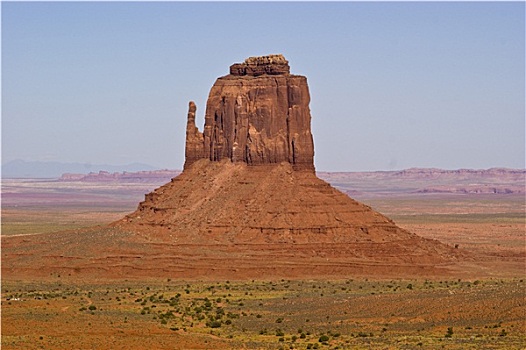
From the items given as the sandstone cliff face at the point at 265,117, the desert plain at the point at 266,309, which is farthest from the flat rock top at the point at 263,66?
the desert plain at the point at 266,309

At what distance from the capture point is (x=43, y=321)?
6325 centimetres

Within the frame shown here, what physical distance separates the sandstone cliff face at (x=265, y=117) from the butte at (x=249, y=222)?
0.08 meters

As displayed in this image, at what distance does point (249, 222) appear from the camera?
317ft

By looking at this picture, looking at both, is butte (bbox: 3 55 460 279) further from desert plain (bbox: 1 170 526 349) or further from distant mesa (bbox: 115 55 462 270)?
desert plain (bbox: 1 170 526 349)

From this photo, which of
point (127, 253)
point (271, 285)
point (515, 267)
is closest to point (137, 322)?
point (271, 285)

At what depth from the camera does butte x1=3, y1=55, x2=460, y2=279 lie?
92812mm

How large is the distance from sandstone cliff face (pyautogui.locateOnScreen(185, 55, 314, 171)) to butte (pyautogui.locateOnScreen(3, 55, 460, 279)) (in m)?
0.08

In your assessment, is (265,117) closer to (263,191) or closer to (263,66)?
(263,66)

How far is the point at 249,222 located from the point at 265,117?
978cm

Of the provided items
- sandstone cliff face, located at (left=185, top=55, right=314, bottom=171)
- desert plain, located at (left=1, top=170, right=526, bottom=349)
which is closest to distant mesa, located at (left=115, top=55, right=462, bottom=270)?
sandstone cliff face, located at (left=185, top=55, right=314, bottom=171)

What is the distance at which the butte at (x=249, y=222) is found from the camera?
9281 cm

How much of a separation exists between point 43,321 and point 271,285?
26.8m

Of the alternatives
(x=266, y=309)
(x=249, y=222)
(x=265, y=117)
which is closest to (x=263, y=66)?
(x=265, y=117)

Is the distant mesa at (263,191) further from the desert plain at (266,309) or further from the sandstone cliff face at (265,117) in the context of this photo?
the desert plain at (266,309)
